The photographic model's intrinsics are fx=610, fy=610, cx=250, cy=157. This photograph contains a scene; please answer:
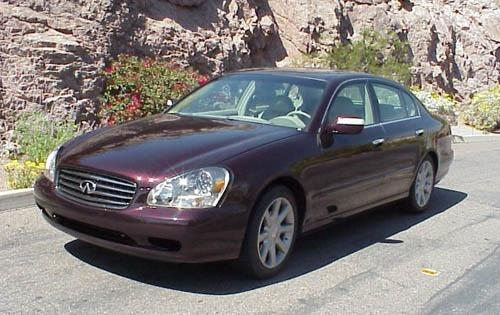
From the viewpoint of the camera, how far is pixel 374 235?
603cm

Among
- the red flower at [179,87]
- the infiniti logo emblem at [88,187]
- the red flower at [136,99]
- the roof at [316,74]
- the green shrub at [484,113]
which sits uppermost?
the roof at [316,74]

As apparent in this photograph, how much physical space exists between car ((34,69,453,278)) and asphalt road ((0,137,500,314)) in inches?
11.5

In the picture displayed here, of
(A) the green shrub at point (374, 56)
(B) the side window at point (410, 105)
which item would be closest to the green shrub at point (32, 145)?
(B) the side window at point (410, 105)

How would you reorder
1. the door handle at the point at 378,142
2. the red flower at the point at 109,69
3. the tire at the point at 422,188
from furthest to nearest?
1. the red flower at the point at 109,69
2. the tire at the point at 422,188
3. the door handle at the point at 378,142

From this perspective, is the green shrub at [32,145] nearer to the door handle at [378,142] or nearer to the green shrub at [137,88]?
the green shrub at [137,88]

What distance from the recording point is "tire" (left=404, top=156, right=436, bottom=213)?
22.2 ft

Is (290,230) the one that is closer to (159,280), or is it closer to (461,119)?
(159,280)

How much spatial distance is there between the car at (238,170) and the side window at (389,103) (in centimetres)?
2

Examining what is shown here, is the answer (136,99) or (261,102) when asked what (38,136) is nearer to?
(136,99)

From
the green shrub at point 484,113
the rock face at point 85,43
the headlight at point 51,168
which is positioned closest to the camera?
the headlight at point 51,168

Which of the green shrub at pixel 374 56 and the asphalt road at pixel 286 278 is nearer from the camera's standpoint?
the asphalt road at pixel 286 278

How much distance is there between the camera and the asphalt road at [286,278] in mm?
4074

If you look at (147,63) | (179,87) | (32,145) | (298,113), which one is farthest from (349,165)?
(147,63)

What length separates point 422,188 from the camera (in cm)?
693
